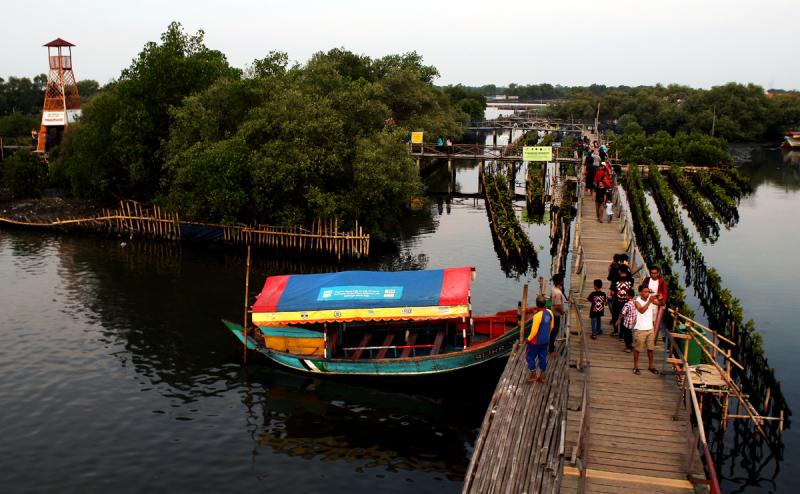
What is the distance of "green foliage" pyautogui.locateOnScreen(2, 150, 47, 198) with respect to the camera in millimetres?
60750

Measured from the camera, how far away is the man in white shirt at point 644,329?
1694 cm

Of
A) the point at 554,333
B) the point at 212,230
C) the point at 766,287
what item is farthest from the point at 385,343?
the point at 212,230

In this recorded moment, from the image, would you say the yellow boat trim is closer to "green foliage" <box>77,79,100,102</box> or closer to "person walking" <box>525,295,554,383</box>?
"person walking" <box>525,295,554,383</box>

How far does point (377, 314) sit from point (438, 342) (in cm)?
270

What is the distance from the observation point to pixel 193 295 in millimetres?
36250

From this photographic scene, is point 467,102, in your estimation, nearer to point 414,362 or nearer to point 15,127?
point 15,127

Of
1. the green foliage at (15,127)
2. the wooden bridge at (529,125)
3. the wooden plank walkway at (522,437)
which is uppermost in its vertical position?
the wooden bridge at (529,125)

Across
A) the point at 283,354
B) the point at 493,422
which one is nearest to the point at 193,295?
the point at 283,354

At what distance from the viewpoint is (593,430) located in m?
14.6

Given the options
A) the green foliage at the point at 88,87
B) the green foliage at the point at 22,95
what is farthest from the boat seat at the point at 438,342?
the green foliage at the point at 88,87

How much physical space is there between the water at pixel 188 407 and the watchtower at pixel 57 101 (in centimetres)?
4335

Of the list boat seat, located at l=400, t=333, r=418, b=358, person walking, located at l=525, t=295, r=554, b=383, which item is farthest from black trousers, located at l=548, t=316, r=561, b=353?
boat seat, located at l=400, t=333, r=418, b=358

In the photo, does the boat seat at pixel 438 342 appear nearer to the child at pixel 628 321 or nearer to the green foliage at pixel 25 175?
the child at pixel 628 321

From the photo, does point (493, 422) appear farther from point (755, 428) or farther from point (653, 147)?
point (653, 147)
